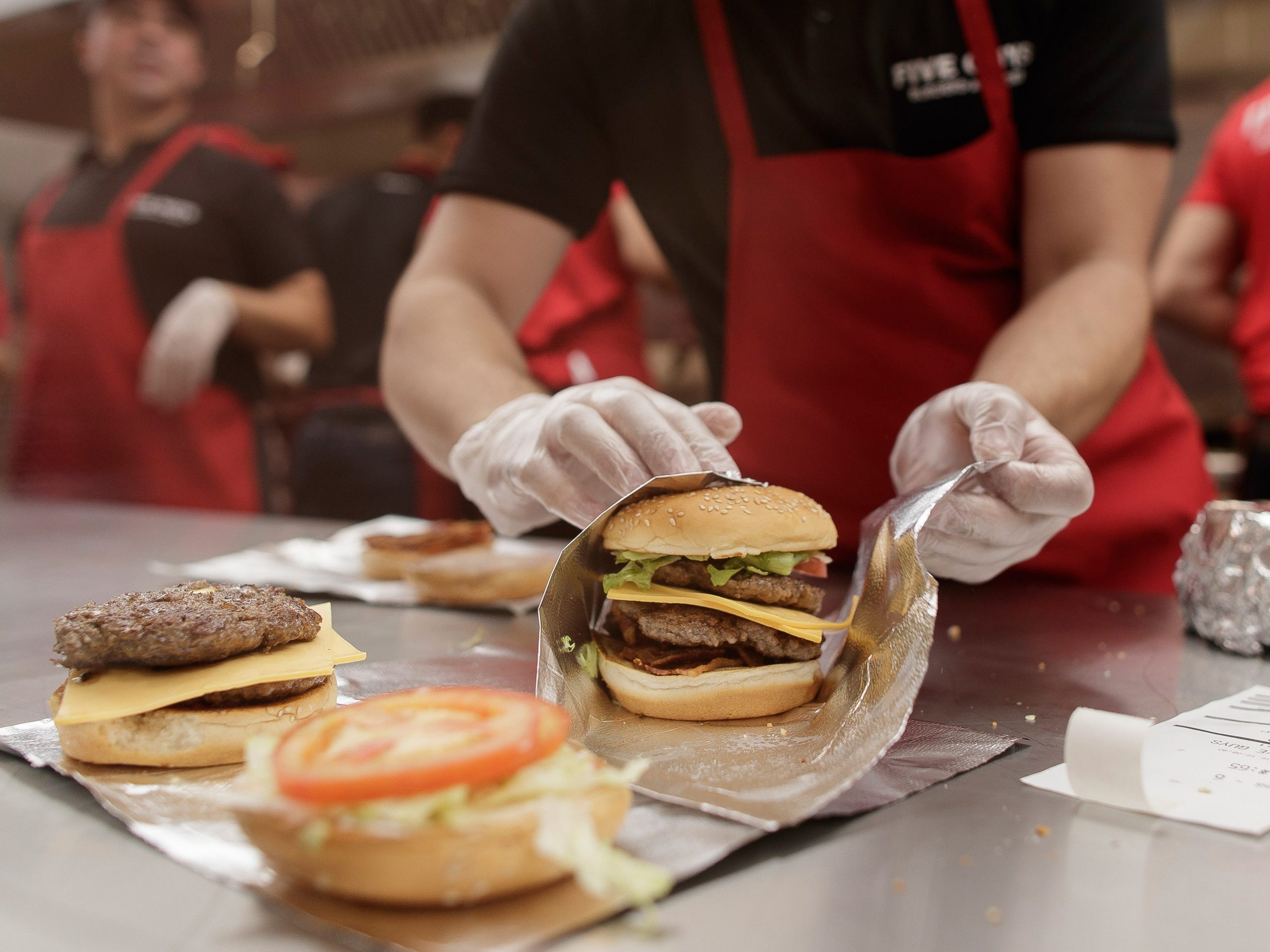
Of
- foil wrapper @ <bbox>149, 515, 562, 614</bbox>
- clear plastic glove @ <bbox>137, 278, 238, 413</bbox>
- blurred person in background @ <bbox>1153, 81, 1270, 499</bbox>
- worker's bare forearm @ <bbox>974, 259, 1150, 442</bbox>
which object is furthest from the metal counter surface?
clear plastic glove @ <bbox>137, 278, 238, 413</bbox>

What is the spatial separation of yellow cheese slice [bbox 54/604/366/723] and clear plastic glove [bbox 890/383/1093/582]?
888 mm

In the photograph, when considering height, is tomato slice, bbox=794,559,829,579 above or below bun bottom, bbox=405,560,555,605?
above

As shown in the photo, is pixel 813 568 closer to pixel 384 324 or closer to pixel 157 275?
pixel 384 324

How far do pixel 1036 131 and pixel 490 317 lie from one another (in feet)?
4.33

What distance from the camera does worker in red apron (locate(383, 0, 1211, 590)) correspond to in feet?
7.14

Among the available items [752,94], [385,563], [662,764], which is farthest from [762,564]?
[752,94]

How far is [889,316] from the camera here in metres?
2.36

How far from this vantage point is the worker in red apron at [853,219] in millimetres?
2178

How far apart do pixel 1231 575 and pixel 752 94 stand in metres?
1.46

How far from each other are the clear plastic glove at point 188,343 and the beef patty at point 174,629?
3.42 meters

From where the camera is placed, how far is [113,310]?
4906mm

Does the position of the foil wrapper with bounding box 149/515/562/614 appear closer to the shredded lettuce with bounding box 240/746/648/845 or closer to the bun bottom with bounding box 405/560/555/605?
the bun bottom with bounding box 405/560/555/605

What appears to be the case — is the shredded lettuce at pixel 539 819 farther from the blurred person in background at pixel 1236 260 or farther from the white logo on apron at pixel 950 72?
the blurred person in background at pixel 1236 260

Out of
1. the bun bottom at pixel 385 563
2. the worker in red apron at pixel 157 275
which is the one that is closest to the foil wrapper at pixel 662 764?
the bun bottom at pixel 385 563
